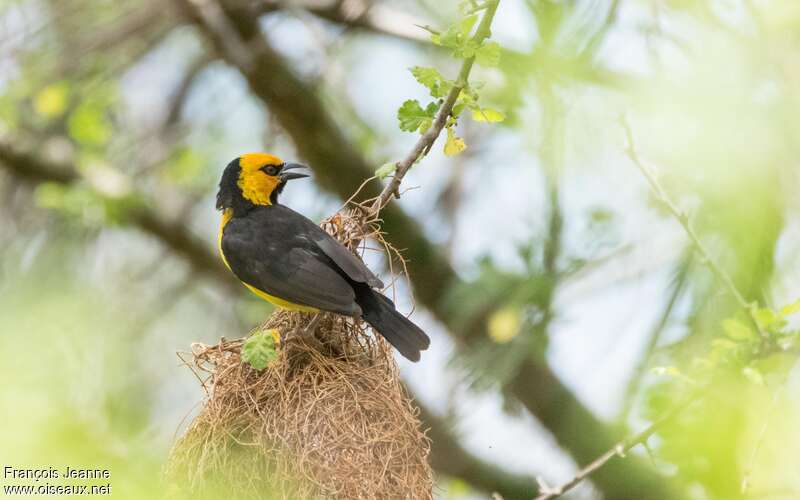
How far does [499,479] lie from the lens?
246 inches

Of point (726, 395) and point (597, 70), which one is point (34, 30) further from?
point (726, 395)

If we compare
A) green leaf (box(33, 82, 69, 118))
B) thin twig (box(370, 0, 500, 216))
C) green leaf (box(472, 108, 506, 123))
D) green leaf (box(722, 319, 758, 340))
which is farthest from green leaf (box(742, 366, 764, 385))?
green leaf (box(33, 82, 69, 118))

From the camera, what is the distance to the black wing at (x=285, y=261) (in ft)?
11.0

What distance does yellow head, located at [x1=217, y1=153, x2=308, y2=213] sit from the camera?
14.3 ft

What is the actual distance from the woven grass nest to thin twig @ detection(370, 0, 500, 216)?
1.89 feet

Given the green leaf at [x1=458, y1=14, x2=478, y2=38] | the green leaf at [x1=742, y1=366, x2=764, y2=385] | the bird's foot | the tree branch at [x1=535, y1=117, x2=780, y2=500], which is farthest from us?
the bird's foot

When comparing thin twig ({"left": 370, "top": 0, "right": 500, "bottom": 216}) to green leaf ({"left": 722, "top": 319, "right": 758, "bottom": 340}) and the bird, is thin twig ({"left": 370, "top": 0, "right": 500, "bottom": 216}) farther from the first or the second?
green leaf ({"left": 722, "top": 319, "right": 758, "bottom": 340})

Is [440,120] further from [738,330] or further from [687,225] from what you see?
[738,330]

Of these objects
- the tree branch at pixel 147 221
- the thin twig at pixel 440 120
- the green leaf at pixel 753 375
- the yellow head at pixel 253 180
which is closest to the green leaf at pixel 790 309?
the green leaf at pixel 753 375

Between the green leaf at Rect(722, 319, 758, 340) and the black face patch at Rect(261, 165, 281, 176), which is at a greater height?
the black face patch at Rect(261, 165, 281, 176)

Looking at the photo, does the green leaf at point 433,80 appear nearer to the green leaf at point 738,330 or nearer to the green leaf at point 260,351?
the green leaf at point 260,351

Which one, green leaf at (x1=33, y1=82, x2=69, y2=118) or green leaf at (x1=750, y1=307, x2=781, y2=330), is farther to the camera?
green leaf at (x1=33, y1=82, x2=69, y2=118)

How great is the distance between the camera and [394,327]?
3.44m

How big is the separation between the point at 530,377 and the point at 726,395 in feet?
11.3
